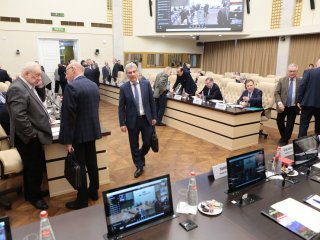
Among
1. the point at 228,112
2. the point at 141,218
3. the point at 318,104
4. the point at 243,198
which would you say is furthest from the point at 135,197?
the point at 318,104

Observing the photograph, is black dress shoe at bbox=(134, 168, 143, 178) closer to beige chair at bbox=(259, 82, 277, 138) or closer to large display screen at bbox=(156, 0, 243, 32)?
beige chair at bbox=(259, 82, 277, 138)

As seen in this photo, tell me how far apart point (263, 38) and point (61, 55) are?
8.55 m

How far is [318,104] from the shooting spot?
14.3ft

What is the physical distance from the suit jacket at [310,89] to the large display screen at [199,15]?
7.64 metres

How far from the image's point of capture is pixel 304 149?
93.0 inches

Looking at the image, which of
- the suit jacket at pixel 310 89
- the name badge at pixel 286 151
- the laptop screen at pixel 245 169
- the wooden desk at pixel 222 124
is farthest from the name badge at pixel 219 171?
the suit jacket at pixel 310 89

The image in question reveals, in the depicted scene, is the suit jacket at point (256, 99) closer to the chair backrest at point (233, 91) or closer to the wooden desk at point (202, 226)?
the chair backrest at point (233, 91)

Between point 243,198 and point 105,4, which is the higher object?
point 105,4

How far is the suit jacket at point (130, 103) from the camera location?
11.1 feet

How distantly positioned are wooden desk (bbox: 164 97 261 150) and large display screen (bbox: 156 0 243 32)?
23.0ft

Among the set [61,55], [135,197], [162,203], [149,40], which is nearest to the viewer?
[135,197]

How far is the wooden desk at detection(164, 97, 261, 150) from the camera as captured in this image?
4738 millimetres

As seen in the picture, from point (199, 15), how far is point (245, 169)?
427 inches

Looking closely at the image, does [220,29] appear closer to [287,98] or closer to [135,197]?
[287,98]
